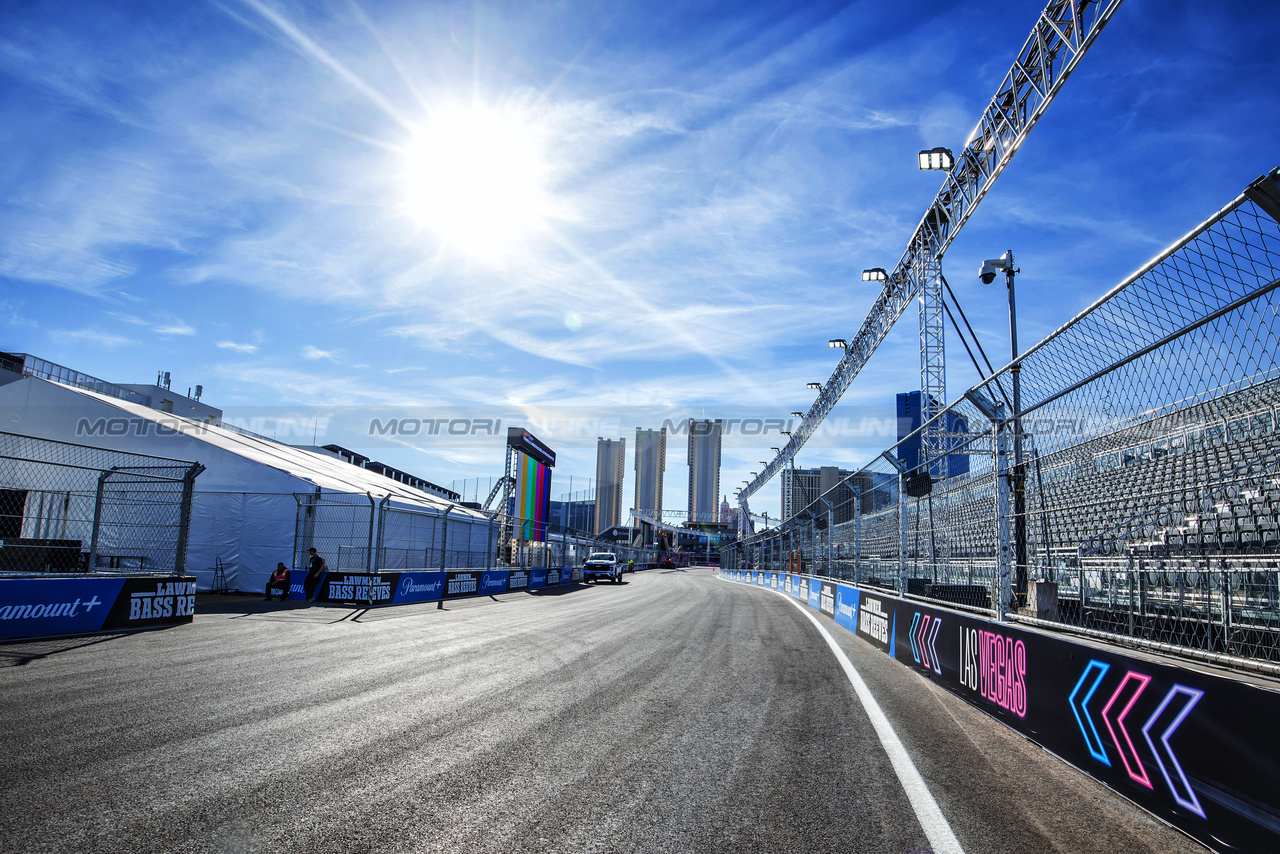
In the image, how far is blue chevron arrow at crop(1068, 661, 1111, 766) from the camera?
4223mm

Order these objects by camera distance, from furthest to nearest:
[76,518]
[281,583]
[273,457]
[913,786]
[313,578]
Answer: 1. [273,457]
2. [281,583]
3. [313,578]
4. [76,518]
5. [913,786]

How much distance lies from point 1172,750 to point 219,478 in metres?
25.7

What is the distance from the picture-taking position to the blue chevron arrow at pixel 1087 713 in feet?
13.9

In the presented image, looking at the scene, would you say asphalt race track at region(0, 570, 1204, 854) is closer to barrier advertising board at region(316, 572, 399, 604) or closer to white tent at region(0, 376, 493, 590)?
barrier advertising board at region(316, 572, 399, 604)

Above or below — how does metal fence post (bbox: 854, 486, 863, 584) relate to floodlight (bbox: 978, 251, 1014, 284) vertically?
below

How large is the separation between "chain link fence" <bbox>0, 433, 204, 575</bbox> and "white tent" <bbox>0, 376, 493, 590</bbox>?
235 inches

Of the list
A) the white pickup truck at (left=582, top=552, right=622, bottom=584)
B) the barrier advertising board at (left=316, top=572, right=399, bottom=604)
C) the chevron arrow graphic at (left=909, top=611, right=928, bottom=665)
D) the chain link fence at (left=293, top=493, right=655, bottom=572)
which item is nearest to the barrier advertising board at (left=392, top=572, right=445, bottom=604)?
the barrier advertising board at (left=316, top=572, right=399, bottom=604)

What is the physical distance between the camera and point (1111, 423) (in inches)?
228

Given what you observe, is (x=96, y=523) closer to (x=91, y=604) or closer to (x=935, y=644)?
(x=91, y=604)

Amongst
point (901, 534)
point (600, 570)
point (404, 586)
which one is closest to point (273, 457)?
point (404, 586)

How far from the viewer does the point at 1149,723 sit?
3766 millimetres

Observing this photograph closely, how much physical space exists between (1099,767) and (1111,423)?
282cm

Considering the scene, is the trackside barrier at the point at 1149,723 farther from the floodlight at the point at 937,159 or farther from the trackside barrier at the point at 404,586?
the floodlight at the point at 937,159

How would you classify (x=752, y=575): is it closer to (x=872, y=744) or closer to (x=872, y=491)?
(x=872, y=491)
